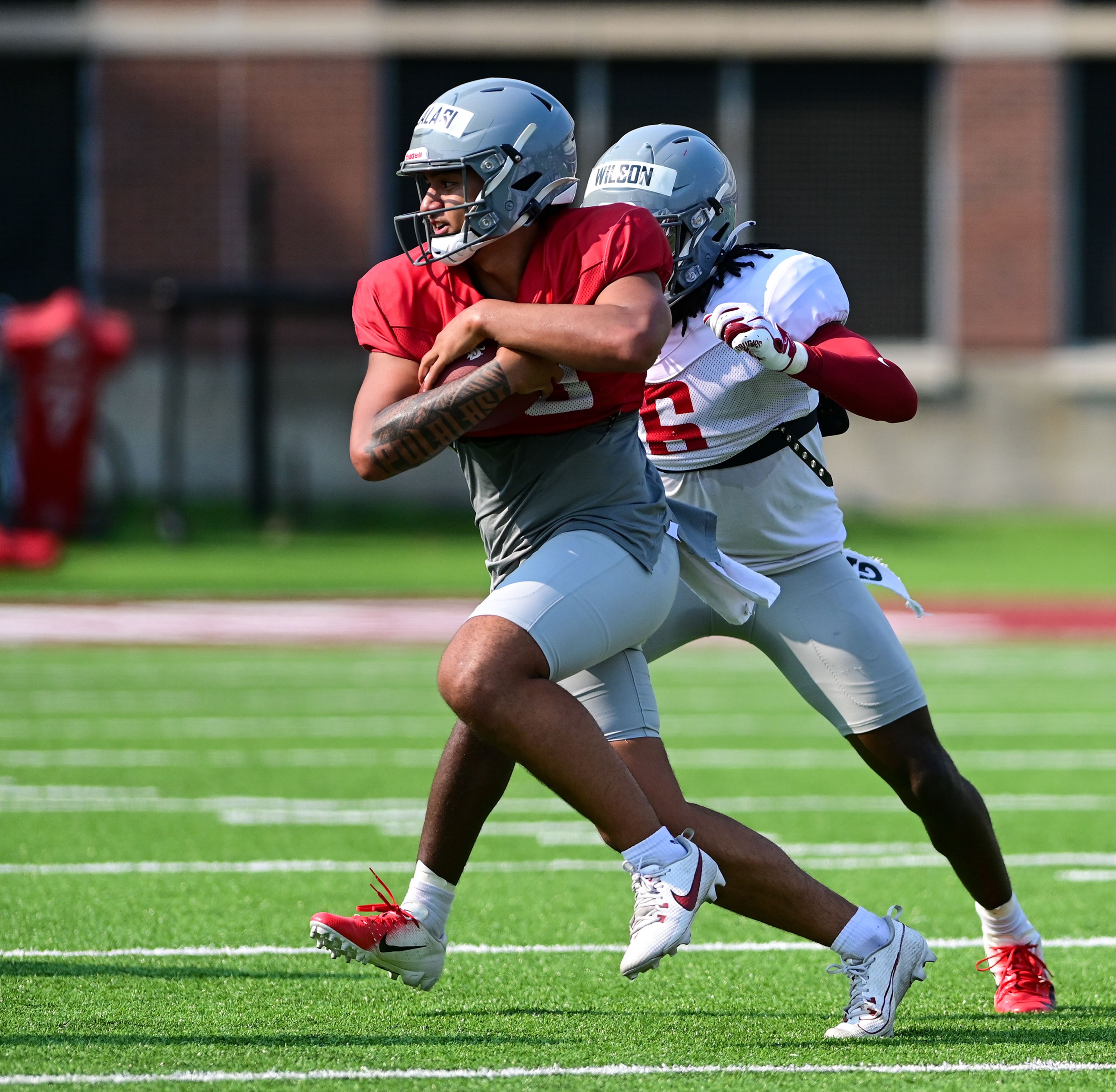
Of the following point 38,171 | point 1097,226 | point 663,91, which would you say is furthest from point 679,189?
point 1097,226

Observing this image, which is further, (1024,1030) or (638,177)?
(638,177)

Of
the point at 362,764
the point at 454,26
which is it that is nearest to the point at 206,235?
the point at 454,26

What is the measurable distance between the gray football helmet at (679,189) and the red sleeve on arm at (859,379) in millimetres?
377

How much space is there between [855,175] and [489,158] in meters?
17.4

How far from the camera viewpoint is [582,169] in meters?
20.3

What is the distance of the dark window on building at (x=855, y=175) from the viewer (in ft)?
65.4

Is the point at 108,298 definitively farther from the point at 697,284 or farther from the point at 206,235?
the point at 697,284

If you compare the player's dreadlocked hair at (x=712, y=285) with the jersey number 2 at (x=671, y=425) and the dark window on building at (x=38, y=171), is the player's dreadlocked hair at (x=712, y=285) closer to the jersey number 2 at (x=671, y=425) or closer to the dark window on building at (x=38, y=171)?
the jersey number 2 at (x=671, y=425)

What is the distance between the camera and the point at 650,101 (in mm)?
20016

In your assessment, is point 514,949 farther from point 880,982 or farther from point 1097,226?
point 1097,226

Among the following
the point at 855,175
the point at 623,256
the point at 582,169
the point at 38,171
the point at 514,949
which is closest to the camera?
the point at 623,256

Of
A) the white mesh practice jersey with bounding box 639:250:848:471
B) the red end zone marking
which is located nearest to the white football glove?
the white mesh practice jersey with bounding box 639:250:848:471

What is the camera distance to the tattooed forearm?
3385 mm

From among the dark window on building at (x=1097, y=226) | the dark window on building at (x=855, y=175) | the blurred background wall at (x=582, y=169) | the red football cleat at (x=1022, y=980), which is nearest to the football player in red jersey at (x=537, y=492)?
the red football cleat at (x=1022, y=980)
